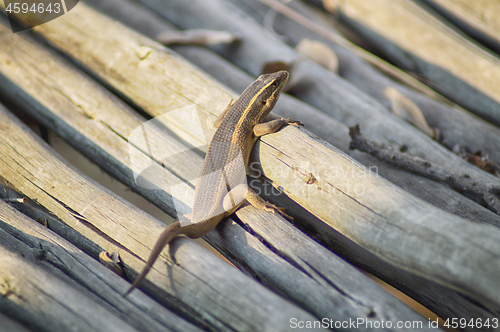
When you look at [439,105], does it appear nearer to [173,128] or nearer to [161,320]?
[173,128]

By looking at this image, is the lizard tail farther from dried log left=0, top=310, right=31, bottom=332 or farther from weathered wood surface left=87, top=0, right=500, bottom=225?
weathered wood surface left=87, top=0, right=500, bottom=225

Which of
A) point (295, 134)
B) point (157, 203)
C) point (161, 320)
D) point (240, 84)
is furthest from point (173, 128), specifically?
point (161, 320)

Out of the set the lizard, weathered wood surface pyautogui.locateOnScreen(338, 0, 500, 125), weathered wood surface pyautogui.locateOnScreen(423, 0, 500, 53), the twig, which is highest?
weathered wood surface pyautogui.locateOnScreen(423, 0, 500, 53)

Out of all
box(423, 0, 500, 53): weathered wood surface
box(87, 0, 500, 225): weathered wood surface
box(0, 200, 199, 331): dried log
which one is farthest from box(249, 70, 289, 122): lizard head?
box(423, 0, 500, 53): weathered wood surface

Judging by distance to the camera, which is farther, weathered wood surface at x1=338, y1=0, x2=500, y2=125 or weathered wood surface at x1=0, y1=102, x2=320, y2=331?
weathered wood surface at x1=338, y1=0, x2=500, y2=125

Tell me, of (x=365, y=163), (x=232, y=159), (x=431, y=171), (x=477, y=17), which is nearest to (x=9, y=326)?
Result: (x=232, y=159)

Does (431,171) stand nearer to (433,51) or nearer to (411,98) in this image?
(411,98)
